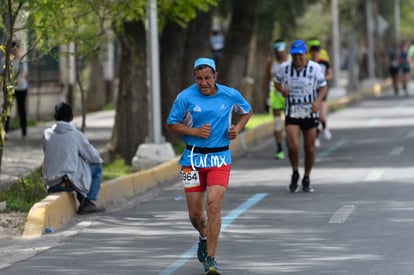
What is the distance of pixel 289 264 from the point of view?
10.6 meters

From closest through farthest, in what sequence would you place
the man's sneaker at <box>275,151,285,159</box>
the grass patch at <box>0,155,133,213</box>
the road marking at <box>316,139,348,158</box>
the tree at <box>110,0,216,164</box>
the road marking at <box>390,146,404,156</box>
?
the grass patch at <box>0,155,133,213</box> → the road marking at <box>390,146,404,156</box> → the man's sneaker at <box>275,151,285,159</box> → the road marking at <box>316,139,348,158</box> → the tree at <box>110,0,216,164</box>

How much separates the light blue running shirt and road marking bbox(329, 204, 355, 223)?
10.5 ft

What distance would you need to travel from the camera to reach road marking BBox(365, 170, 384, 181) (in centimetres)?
1758

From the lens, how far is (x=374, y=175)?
59.1 ft

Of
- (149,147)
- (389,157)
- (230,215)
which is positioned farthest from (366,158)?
(230,215)

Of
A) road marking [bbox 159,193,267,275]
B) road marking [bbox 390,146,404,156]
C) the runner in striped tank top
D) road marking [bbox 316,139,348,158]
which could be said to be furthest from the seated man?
road marking [bbox 390,146,404,156]

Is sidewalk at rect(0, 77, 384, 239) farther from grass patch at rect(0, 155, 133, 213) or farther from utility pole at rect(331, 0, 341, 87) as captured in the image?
utility pole at rect(331, 0, 341, 87)

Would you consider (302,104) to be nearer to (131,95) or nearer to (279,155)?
(279,155)

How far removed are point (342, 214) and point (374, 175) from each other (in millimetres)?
4295

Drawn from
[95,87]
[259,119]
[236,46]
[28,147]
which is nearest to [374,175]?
[28,147]

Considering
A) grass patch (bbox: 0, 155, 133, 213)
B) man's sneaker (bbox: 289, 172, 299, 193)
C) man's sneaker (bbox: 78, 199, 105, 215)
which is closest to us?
man's sneaker (bbox: 78, 199, 105, 215)

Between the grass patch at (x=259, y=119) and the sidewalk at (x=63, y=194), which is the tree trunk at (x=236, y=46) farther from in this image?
the sidewalk at (x=63, y=194)

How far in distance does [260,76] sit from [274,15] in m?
7.91

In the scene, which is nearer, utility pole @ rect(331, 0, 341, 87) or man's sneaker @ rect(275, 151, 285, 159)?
man's sneaker @ rect(275, 151, 285, 159)
